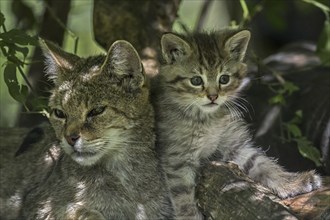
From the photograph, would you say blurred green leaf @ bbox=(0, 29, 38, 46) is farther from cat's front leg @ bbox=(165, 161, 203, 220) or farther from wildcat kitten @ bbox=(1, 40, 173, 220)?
cat's front leg @ bbox=(165, 161, 203, 220)

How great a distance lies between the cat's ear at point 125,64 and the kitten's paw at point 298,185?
4.27 ft

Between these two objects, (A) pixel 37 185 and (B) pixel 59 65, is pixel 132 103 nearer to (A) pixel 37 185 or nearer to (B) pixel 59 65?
(B) pixel 59 65

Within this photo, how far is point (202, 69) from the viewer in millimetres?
6035

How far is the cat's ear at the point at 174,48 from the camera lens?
20.0 ft

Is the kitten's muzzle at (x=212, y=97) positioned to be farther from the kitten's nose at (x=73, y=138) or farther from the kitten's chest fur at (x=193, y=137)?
the kitten's nose at (x=73, y=138)

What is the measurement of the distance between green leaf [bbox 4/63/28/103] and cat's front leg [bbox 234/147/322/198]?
1.70m

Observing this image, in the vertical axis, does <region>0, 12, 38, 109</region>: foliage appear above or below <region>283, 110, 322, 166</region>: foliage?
above

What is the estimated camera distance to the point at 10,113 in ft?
34.4

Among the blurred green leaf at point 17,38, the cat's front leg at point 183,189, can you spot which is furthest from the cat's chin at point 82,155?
the blurred green leaf at point 17,38

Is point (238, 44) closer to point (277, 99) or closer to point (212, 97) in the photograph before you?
point (212, 97)

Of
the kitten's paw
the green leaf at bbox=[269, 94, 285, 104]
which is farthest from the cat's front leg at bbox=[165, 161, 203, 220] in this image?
the green leaf at bbox=[269, 94, 285, 104]

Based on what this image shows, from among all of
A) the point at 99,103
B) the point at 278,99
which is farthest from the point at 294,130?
the point at 99,103

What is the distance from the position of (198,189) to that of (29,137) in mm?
1918

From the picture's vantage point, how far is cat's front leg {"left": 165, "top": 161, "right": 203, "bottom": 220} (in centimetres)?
577
